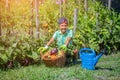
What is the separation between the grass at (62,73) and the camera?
6348mm

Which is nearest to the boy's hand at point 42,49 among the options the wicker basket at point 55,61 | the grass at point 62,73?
the wicker basket at point 55,61

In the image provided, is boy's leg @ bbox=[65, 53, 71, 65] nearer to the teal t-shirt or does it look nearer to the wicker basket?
the teal t-shirt

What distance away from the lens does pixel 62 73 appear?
6.62 m

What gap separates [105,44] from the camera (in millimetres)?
9000

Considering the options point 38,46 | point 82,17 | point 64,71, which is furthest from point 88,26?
point 64,71

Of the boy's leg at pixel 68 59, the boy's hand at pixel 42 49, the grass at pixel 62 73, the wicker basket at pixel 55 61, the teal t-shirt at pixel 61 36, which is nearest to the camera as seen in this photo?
the grass at pixel 62 73

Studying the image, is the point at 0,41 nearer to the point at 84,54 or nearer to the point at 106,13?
the point at 84,54

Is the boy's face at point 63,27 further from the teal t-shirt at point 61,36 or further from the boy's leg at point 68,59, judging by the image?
the boy's leg at point 68,59

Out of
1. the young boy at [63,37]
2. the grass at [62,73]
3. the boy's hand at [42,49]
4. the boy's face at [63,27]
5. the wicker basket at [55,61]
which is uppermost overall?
the boy's face at [63,27]

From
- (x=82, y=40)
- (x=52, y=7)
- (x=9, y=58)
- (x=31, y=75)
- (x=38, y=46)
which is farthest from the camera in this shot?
(x=52, y=7)

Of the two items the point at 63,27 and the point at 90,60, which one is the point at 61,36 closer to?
the point at 63,27

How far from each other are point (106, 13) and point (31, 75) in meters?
4.06

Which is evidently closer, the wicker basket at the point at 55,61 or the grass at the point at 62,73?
the grass at the point at 62,73

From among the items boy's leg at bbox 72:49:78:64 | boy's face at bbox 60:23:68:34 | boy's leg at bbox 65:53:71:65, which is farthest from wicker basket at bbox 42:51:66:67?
boy's face at bbox 60:23:68:34
